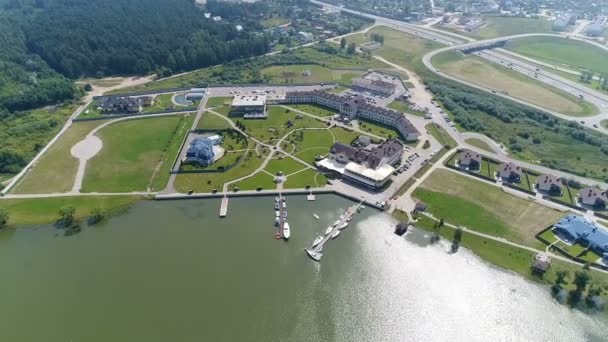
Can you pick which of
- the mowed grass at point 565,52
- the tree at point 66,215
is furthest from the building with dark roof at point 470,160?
the mowed grass at point 565,52

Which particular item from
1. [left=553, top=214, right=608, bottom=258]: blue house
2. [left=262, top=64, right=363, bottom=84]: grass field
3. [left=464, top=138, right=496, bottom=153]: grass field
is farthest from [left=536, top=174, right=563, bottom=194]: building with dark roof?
[left=262, top=64, right=363, bottom=84]: grass field

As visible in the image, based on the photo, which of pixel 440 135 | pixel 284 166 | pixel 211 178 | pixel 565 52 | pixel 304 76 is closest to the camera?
pixel 211 178

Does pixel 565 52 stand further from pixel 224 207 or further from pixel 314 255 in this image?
pixel 224 207

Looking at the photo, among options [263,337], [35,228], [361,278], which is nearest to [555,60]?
[361,278]

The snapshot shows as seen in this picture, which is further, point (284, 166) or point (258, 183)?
point (284, 166)

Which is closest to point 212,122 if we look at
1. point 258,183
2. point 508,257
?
point 258,183

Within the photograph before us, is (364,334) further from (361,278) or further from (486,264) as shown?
(486,264)

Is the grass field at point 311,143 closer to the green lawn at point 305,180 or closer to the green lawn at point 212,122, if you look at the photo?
the green lawn at point 305,180
